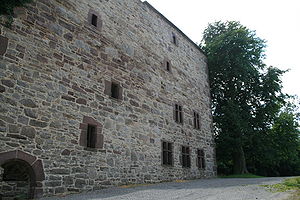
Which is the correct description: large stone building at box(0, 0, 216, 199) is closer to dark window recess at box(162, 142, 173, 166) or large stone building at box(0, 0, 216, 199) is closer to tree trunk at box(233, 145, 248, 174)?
dark window recess at box(162, 142, 173, 166)

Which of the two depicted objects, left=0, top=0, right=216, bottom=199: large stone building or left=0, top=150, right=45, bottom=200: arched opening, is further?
left=0, top=0, right=216, bottom=199: large stone building

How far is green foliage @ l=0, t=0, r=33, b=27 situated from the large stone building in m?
0.33

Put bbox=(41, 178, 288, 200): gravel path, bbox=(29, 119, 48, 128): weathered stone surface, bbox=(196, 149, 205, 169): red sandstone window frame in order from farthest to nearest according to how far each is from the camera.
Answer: bbox=(196, 149, 205, 169): red sandstone window frame → bbox=(29, 119, 48, 128): weathered stone surface → bbox=(41, 178, 288, 200): gravel path

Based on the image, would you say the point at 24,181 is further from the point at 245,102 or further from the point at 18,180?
the point at 245,102

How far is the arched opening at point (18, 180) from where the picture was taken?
6680mm

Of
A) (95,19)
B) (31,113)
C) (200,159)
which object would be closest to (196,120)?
(200,159)

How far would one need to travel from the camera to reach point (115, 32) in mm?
11039

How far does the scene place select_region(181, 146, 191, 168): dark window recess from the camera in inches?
516

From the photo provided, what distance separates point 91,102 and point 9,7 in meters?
→ 3.88

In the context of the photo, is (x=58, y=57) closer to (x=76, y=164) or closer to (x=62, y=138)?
(x=62, y=138)

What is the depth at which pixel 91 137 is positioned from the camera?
8.79 m

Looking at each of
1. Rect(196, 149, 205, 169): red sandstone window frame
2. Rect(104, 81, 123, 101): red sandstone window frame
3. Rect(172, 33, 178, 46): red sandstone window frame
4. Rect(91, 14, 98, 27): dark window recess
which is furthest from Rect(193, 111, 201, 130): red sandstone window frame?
Rect(91, 14, 98, 27): dark window recess

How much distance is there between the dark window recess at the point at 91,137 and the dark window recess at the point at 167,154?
4.22 metres

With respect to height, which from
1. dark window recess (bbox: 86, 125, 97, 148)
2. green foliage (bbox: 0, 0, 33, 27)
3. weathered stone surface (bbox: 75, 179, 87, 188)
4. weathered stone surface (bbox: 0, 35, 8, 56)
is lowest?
weathered stone surface (bbox: 75, 179, 87, 188)
